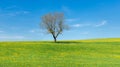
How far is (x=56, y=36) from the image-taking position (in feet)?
259

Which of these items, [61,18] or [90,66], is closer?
[90,66]

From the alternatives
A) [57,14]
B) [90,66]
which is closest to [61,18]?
[57,14]

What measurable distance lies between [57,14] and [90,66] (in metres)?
62.4

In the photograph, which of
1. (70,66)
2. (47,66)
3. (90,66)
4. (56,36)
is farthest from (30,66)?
(56,36)

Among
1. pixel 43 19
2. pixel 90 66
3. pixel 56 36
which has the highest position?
pixel 43 19

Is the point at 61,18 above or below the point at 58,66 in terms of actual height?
above

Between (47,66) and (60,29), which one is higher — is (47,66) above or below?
below

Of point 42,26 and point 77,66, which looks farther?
point 42,26

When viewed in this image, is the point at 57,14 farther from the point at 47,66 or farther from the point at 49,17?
the point at 47,66

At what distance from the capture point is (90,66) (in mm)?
20922

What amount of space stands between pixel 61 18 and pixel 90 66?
61640 millimetres

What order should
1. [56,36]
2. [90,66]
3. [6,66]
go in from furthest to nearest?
[56,36] → [90,66] → [6,66]

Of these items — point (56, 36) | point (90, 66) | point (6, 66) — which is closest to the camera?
point (6, 66)

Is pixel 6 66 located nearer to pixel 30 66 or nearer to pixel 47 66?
pixel 30 66
